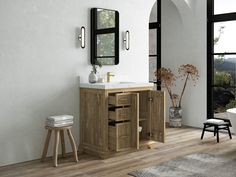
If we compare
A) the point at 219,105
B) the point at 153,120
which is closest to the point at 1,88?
the point at 153,120

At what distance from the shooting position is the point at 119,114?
454 centimetres

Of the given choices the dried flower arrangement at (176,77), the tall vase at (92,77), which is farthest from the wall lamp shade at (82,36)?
the dried flower arrangement at (176,77)

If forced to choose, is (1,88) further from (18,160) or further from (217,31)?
(217,31)

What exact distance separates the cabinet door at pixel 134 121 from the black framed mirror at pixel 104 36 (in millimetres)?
809

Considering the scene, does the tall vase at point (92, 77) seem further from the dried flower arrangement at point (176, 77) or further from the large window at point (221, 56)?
the large window at point (221, 56)

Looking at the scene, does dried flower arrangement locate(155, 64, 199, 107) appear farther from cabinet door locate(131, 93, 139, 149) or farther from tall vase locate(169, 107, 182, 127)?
cabinet door locate(131, 93, 139, 149)

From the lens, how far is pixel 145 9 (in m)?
5.64

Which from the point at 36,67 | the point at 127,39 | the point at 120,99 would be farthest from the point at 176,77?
the point at 36,67

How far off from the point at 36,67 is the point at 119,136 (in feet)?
4.62

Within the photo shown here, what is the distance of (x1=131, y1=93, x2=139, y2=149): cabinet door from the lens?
4605 mm

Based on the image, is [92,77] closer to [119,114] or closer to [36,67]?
[119,114]

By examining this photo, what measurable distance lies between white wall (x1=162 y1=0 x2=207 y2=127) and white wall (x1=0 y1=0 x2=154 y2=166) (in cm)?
218

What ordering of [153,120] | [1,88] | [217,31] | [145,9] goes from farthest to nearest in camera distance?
[217,31] < [145,9] < [153,120] < [1,88]

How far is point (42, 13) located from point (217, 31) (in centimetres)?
344
